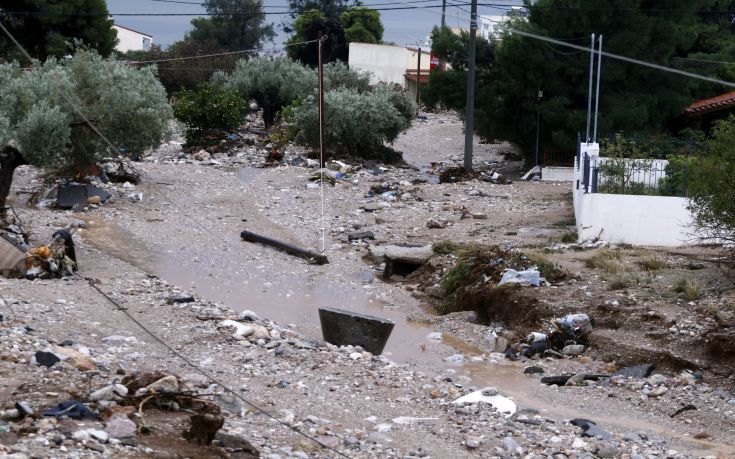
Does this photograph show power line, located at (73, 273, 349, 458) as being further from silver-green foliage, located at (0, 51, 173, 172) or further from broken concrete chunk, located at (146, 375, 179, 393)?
silver-green foliage, located at (0, 51, 173, 172)

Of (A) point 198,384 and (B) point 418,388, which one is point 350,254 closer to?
(B) point 418,388

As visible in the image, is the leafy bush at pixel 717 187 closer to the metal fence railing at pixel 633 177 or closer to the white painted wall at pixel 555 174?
the metal fence railing at pixel 633 177

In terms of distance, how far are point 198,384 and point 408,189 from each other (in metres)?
16.7

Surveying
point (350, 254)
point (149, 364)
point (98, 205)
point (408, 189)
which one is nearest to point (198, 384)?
point (149, 364)

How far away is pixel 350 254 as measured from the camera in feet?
59.8

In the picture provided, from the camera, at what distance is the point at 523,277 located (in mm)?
14055

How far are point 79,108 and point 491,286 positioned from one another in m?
9.72

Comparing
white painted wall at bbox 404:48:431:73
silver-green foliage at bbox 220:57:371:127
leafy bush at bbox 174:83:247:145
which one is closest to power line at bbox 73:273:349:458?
leafy bush at bbox 174:83:247:145

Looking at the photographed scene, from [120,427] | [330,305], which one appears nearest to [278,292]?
[330,305]

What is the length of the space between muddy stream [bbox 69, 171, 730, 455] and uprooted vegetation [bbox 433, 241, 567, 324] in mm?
716

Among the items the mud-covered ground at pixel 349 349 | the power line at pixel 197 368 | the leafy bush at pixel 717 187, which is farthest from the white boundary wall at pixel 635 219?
the power line at pixel 197 368

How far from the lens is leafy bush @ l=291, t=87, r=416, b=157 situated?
29.2m

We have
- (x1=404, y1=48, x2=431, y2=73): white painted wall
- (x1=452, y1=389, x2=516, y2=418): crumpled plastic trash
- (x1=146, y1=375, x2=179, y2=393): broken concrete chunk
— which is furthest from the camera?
(x1=404, y1=48, x2=431, y2=73): white painted wall

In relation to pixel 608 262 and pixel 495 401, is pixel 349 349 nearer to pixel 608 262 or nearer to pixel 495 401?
pixel 495 401
